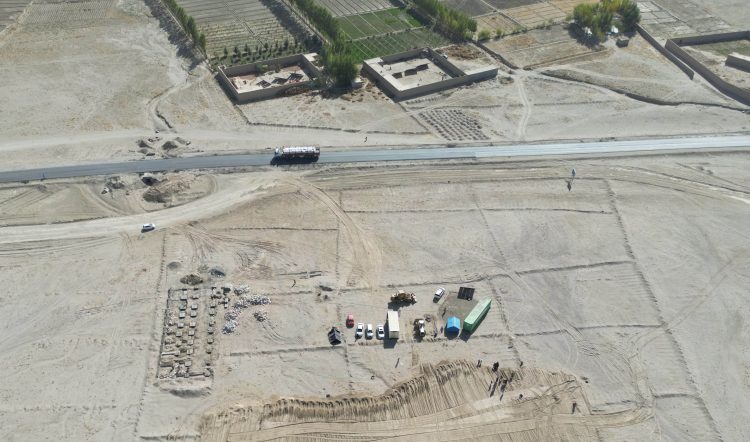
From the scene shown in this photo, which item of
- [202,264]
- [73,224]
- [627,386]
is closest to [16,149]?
[73,224]

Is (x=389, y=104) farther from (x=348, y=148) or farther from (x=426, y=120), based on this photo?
(x=348, y=148)

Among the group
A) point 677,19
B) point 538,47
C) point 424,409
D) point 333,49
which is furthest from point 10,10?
point 677,19

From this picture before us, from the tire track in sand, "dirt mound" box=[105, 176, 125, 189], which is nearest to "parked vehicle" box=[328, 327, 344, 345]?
the tire track in sand

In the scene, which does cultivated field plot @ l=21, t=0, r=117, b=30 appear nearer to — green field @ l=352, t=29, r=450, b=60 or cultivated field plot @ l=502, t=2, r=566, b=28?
green field @ l=352, t=29, r=450, b=60

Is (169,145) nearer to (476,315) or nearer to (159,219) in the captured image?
(159,219)

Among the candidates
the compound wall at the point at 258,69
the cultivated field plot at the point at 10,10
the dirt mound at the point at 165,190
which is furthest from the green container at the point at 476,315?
the cultivated field plot at the point at 10,10
